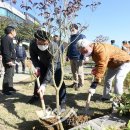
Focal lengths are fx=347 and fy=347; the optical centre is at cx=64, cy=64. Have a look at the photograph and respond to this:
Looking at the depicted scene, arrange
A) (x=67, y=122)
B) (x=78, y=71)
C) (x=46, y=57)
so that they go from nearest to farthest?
(x=67, y=122)
(x=46, y=57)
(x=78, y=71)

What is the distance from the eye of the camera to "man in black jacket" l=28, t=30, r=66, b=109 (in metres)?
6.27

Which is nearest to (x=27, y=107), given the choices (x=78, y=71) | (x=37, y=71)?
(x=37, y=71)

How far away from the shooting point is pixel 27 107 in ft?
23.6

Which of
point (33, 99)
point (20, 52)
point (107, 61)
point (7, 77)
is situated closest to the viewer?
point (107, 61)

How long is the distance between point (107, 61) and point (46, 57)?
4.52 feet

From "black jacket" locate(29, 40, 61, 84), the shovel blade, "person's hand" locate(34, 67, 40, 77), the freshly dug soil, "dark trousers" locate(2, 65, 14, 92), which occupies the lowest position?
the freshly dug soil

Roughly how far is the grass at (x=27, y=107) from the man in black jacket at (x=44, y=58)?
0.43 metres

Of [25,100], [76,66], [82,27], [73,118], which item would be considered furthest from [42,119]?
[76,66]

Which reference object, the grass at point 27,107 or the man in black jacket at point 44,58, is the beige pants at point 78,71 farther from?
the man in black jacket at point 44,58

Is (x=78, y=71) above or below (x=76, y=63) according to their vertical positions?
below

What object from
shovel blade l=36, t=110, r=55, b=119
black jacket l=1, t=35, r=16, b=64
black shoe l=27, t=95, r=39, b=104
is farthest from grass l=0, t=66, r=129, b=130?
black jacket l=1, t=35, r=16, b=64

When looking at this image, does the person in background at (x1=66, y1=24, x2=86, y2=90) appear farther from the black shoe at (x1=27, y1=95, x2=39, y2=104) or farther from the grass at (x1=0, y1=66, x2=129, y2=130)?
the black shoe at (x1=27, y1=95, x2=39, y2=104)

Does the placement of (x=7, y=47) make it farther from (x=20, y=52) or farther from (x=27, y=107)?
(x=20, y=52)

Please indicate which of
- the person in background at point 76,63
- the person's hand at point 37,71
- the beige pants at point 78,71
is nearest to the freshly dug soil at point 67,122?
the person's hand at point 37,71
